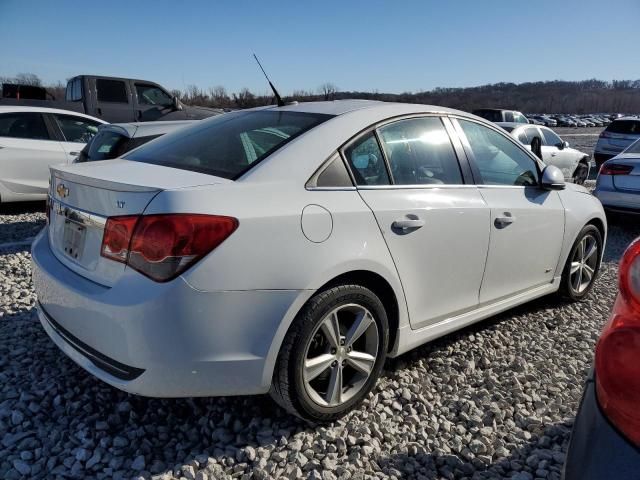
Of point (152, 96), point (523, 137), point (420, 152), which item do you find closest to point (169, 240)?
point (420, 152)

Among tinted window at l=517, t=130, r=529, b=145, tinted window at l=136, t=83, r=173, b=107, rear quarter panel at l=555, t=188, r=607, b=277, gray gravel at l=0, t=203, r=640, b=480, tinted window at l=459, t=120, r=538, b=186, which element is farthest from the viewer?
tinted window at l=136, t=83, r=173, b=107

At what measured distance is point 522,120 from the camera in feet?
63.0

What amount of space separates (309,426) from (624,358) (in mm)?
1584

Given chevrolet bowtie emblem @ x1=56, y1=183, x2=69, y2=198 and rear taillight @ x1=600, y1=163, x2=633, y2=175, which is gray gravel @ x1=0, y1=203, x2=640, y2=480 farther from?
rear taillight @ x1=600, y1=163, x2=633, y2=175

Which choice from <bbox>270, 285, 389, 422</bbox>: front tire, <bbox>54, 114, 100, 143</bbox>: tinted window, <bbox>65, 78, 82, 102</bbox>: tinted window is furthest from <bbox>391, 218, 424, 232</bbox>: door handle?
Result: <bbox>65, 78, 82, 102</bbox>: tinted window

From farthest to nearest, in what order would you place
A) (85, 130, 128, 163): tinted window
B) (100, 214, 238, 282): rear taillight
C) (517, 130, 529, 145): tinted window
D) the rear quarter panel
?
(517, 130, 529, 145): tinted window, (85, 130, 128, 163): tinted window, the rear quarter panel, (100, 214, 238, 282): rear taillight

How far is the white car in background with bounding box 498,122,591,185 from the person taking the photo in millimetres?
10656

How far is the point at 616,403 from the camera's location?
1.18 metres

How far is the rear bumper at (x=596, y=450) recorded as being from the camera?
1.11 metres

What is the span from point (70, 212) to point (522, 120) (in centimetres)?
1951

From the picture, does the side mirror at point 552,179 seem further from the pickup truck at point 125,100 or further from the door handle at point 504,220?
the pickup truck at point 125,100

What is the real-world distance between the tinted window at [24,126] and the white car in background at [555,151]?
8.57 m

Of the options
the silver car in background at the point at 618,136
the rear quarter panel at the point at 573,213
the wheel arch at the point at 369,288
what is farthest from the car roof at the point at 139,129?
the silver car in background at the point at 618,136

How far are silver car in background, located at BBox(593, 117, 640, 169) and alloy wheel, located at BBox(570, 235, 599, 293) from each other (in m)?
11.9
